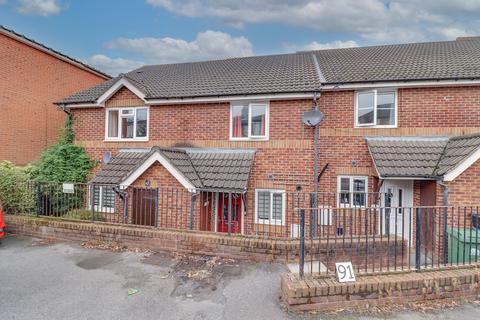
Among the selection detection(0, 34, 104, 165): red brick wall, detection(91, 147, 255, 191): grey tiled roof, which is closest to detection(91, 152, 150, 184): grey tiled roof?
detection(91, 147, 255, 191): grey tiled roof

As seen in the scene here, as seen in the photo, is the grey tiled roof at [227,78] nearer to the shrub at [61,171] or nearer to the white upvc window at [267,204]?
the shrub at [61,171]

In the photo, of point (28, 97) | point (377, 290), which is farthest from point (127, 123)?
point (377, 290)

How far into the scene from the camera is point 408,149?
8211mm

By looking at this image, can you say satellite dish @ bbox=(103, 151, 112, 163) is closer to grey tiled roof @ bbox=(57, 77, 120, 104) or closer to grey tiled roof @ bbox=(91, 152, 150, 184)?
grey tiled roof @ bbox=(91, 152, 150, 184)

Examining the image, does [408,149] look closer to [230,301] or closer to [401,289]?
[401,289]

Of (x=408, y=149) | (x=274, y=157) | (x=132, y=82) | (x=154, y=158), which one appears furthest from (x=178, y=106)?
(x=408, y=149)

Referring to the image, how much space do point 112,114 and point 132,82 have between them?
1725mm

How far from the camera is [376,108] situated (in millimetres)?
8789

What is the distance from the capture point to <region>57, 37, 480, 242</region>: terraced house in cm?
806

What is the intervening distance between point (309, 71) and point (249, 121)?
323 cm

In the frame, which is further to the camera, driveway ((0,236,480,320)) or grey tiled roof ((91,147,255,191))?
grey tiled roof ((91,147,255,191))

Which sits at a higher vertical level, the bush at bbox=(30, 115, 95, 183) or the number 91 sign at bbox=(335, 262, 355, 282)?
the bush at bbox=(30, 115, 95, 183)

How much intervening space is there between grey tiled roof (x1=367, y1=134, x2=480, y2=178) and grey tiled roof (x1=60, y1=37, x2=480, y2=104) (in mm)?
1937

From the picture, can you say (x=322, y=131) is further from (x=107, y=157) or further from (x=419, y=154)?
(x=107, y=157)
